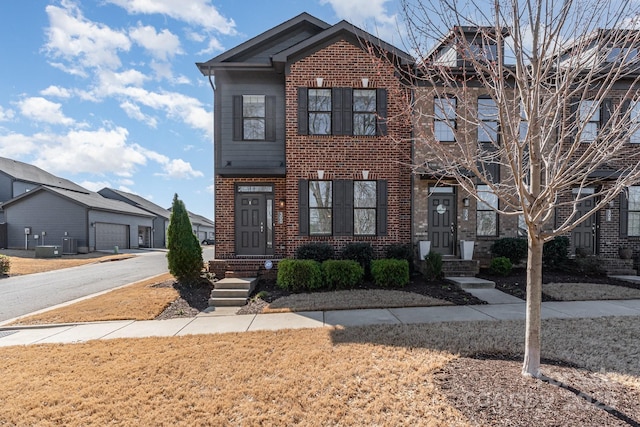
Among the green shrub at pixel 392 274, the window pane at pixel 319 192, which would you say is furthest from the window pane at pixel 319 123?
the green shrub at pixel 392 274

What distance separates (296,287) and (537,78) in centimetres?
647

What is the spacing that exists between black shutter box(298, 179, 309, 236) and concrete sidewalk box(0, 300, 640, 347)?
10.3ft

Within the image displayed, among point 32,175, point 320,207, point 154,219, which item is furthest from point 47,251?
point 320,207

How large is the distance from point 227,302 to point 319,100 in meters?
6.22

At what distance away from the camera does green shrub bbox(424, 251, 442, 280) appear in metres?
8.38

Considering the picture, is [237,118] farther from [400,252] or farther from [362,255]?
[400,252]

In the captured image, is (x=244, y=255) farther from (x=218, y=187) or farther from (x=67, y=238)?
(x=67, y=238)

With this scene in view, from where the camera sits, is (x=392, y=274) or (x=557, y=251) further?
(x=557, y=251)

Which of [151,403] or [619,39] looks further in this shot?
[619,39]

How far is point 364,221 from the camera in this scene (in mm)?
9227

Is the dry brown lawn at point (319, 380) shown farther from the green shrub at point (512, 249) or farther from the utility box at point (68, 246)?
the utility box at point (68, 246)

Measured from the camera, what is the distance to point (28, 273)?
43.0 ft

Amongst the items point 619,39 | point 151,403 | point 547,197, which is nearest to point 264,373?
point 151,403

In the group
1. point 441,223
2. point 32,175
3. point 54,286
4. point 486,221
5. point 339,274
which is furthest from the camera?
point 32,175
